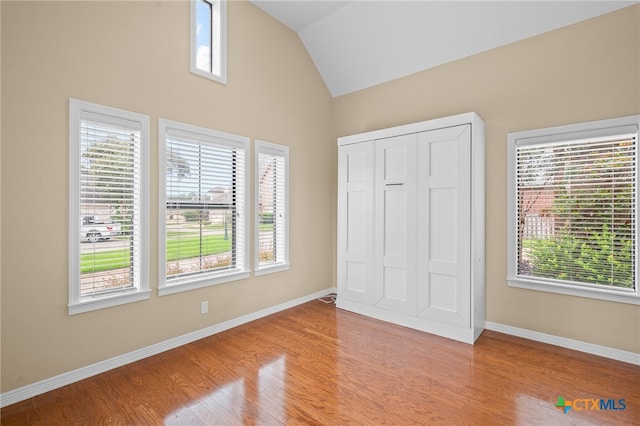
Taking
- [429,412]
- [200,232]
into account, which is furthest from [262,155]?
[429,412]

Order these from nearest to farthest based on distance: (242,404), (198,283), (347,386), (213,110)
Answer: (242,404), (347,386), (198,283), (213,110)

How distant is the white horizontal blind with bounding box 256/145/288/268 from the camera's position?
3854 millimetres

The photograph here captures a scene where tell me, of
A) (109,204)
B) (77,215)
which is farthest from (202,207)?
(77,215)

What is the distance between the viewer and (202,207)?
3279 millimetres

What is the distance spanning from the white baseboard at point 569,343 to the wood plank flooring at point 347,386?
0.26 feet

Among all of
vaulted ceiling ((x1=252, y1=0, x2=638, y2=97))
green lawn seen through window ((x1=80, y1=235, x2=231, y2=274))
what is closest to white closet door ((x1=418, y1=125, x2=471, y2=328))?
vaulted ceiling ((x1=252, y1=0, x2=638, y2=97))

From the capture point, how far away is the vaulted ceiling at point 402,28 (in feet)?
9.95

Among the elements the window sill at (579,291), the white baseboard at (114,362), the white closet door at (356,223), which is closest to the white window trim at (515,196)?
the window sill at (579,291)

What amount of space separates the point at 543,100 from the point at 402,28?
1.72m

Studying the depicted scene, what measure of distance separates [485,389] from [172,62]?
12.7ft

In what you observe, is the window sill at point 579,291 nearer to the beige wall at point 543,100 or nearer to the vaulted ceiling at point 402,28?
the beige wall at point 543,100

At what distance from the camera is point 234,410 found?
6.84 ft

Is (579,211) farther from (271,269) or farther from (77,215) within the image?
(77,215)

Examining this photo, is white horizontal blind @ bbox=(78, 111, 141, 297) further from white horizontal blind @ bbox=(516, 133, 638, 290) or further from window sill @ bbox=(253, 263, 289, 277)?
white horizontal blind @ bbox=(516, 133, 638, 290)
